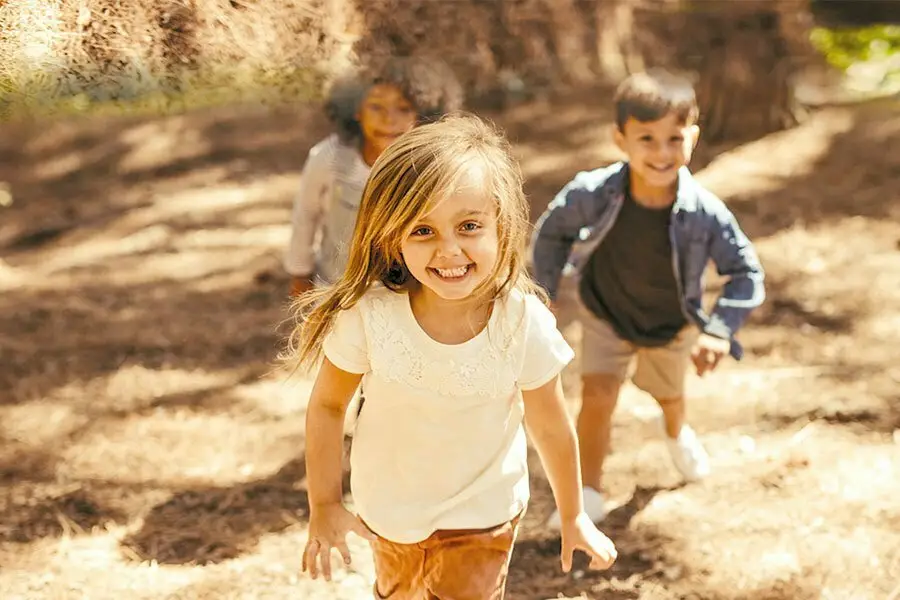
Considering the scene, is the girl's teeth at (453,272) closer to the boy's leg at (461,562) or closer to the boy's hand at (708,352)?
the boy's leg at (461,562)

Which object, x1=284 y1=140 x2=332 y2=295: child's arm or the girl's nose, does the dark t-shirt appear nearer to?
x1=284 y1=140 x2=332 y2=295: child's arm

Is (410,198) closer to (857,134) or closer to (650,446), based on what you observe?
(650,446)

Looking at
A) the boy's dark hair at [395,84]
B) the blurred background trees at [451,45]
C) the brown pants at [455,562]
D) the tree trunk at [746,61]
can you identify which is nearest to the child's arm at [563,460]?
the brown pants at [455,562]

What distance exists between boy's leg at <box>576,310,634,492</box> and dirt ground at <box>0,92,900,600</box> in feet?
1.11

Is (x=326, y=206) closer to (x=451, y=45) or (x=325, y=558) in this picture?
(x=325, y=558)

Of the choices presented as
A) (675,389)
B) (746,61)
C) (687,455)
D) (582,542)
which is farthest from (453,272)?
(746,61)

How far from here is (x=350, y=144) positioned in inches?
178

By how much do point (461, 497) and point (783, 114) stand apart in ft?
22.0

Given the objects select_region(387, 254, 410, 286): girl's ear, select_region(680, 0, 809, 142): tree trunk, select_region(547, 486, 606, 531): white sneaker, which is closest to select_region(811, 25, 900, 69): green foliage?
select_region(680, 0, 809, 142): tree trunk

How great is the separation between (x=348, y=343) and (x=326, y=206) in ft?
6.46

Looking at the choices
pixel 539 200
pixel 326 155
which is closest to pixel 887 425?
pixel 326 155

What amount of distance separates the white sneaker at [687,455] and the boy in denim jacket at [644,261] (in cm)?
27

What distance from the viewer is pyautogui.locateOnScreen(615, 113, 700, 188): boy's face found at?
12.4ft

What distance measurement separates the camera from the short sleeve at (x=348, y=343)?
265cm
